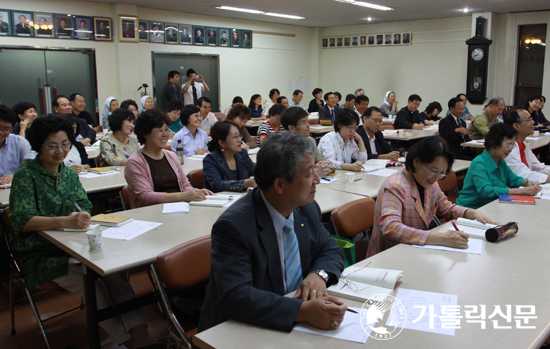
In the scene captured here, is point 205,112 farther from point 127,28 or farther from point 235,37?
point 235,37

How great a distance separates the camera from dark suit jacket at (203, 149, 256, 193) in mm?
3463

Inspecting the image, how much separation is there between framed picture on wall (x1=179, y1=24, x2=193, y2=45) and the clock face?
7099 millimetres

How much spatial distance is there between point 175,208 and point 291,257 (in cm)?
147

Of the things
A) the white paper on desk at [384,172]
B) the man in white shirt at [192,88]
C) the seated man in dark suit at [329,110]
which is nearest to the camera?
the white paper on desk at [384,172]

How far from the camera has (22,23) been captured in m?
8.20

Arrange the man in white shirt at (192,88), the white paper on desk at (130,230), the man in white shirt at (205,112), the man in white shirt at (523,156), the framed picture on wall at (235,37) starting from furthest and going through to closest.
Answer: the framed picture on wall at (235,37)
the man in white shirt at (192,88)
the man in white shirt at (205,112)
the man in white shirt at (523,156)
the white paper on desk at (130,230)

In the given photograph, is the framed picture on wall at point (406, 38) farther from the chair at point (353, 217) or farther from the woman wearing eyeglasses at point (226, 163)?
the chair at point (353, 217)

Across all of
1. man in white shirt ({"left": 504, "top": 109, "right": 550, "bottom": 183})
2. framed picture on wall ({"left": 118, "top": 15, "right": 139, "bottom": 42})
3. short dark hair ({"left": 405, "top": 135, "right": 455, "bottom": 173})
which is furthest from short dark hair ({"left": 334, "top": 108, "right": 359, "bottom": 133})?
framed picture on wall ({"left": 118, "top": 15, "right": 139, "bottom": 42})

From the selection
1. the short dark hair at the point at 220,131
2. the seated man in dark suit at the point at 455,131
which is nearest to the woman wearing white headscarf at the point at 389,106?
the seated man in dark suit at the point at 455,131

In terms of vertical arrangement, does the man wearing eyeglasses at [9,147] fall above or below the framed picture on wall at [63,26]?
below

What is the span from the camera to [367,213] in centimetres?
289

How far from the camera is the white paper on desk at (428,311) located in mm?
1500

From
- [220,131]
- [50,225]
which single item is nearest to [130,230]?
[50,225]

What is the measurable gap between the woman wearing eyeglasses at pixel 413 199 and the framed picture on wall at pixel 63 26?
27.3 feet
